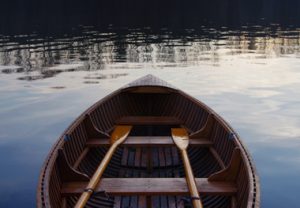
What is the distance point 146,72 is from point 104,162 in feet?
85.5

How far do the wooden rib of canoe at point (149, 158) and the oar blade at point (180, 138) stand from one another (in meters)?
0.23

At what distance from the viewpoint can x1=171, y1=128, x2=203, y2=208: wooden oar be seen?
831 cm

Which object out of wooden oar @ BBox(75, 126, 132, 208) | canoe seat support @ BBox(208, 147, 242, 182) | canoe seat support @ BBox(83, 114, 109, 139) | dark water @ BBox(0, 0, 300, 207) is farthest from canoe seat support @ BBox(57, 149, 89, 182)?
dark water @ BBox(0, 0, 300, 207)

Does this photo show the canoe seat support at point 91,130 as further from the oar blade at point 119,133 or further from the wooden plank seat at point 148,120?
the wooden plank seat at point 148,120

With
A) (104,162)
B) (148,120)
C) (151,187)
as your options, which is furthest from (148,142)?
(151,187)

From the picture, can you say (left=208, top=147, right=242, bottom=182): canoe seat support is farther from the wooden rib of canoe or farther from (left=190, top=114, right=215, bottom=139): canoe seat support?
(left=190, top=114, right=215, bottom=139): canoe seat support

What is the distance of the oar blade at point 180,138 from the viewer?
475 inches

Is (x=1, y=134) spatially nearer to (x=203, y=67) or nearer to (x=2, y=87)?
(x=2, y=87)

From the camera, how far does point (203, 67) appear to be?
38562mm

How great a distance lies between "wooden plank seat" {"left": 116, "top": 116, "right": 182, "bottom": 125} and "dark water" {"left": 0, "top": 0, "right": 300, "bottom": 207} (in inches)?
149

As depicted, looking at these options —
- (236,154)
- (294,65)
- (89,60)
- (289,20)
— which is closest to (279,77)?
(294,65)

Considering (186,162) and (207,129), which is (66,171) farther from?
(207,129)

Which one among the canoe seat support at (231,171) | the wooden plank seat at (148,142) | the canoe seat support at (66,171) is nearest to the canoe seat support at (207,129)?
the wooden plank seat at (148,142)

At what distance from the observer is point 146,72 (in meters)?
36.0
